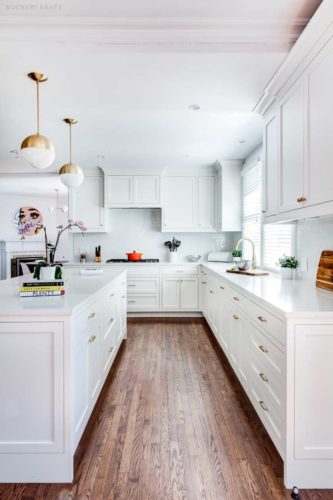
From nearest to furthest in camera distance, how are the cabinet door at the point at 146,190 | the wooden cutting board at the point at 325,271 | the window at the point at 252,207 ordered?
the wooden cutting board at the point at 325,271 < the window at the point at 252,207 < the cabinet door at the point at 146,190

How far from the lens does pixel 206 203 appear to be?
535 cm

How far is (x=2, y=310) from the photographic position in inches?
61.7

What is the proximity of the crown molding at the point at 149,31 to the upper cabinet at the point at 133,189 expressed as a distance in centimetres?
330

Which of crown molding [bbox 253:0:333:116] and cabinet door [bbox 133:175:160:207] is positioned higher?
crown molding [bbox 253:0:333:116]

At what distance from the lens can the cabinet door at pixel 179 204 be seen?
5.33 meters

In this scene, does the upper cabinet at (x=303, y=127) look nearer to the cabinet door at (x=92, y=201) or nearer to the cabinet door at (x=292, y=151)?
the cabinet door at (x=292, y=151)

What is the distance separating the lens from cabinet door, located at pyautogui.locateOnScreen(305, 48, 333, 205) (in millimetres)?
1689

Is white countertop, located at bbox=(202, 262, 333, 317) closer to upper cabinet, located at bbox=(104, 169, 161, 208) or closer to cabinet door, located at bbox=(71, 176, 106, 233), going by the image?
upper cabinet, located at bbox=(104, 169, 161, 208)

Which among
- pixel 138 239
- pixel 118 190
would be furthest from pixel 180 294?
pixel 118 190

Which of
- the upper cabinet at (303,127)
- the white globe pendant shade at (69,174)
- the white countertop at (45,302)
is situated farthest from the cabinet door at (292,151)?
the white globe pendant shade at (69,174)

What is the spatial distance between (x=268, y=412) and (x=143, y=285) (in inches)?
135

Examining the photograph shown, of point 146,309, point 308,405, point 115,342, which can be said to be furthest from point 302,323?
point 146,309

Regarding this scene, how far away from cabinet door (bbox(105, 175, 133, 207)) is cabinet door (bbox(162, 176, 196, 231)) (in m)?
0.62

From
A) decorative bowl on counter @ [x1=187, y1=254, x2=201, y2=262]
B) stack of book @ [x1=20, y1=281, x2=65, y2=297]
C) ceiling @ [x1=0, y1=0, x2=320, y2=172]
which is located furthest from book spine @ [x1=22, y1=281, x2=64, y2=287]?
decorative bowl on counter @ [x1=187, y1=254, x2=201, y2=262]
